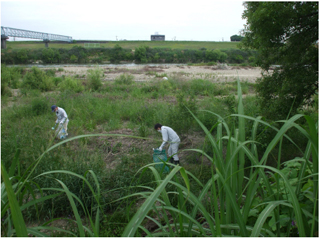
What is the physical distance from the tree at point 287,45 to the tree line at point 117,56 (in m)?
42.8

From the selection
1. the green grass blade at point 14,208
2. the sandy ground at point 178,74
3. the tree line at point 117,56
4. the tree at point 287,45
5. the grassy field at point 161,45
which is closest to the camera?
the green grass blade at point 14,208

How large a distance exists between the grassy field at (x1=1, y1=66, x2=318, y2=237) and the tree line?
118 feet

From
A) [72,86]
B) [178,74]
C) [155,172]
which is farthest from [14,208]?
[178,74]

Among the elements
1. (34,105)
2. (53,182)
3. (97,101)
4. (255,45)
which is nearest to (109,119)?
(97,101)

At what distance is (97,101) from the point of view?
37.3ft

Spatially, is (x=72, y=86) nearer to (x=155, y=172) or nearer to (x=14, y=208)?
(x=155, y=172)

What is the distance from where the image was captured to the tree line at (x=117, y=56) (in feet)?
150

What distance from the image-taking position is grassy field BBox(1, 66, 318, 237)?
1434 mm

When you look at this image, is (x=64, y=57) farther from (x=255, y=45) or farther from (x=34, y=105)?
(x=255, y=45)

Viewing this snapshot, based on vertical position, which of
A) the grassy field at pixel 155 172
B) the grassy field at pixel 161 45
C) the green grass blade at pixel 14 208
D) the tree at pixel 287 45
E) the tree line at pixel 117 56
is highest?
the grassy field at pixel 161 45

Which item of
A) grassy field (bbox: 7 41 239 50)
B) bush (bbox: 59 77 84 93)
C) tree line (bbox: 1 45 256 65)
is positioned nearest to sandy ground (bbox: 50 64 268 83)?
bush (bbox: 59 77 84 93)

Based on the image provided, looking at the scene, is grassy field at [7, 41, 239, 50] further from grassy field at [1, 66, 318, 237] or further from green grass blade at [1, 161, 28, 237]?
green grass blade at [1, 161, 28, 237]

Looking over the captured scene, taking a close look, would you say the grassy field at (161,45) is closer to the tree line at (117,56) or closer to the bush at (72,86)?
the tree line at (117,56)

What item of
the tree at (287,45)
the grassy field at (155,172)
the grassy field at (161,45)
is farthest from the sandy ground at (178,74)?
the grassy field at (161,45)
